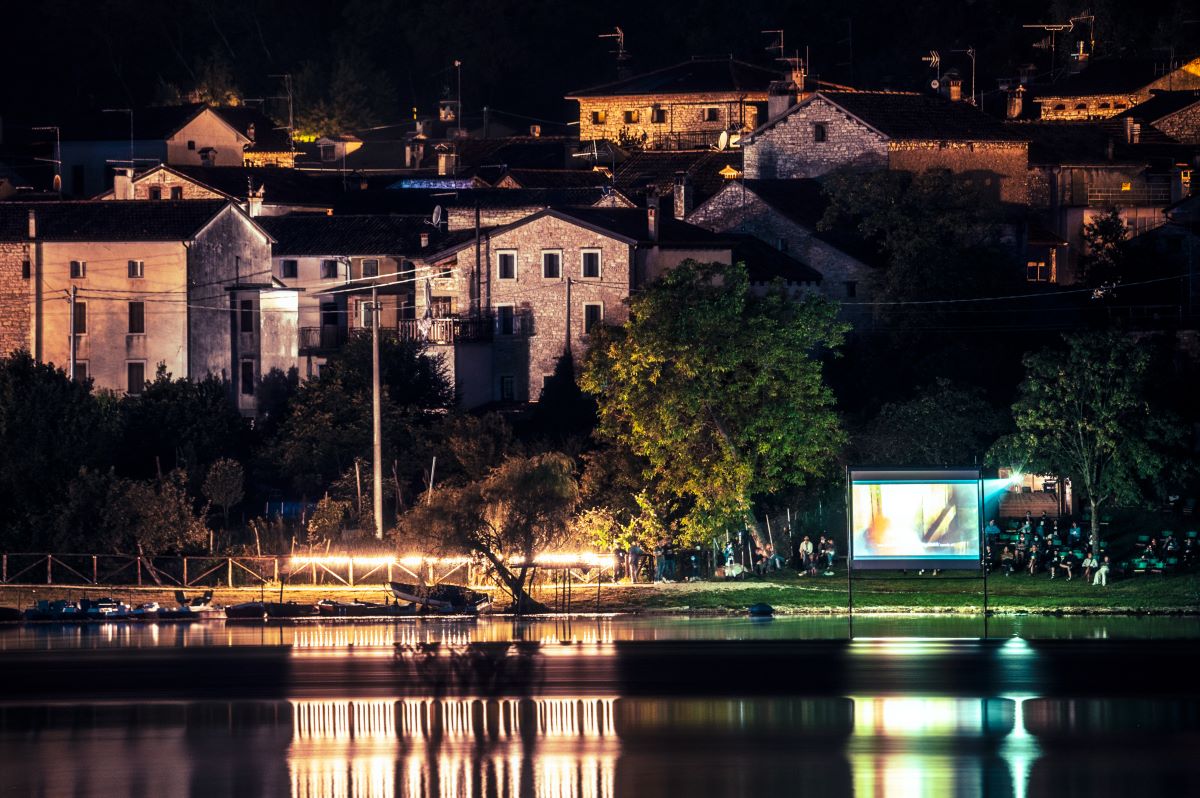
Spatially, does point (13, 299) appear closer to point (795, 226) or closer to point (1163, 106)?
point (795, 226)

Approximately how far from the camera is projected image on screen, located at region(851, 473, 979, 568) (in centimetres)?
5538

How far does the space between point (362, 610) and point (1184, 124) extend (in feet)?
240

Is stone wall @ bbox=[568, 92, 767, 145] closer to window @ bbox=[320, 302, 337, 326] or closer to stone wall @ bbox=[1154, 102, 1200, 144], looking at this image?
stone wall @ bbox=[1154, 102, 1200, 144]

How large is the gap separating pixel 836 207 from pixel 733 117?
42.5m

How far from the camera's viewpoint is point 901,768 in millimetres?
35500

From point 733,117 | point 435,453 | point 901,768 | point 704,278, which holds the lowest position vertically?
point 901,768

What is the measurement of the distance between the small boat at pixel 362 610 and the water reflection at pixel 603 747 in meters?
17.3

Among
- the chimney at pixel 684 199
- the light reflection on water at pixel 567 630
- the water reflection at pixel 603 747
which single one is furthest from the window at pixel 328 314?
the water reflection at pixel 603 747

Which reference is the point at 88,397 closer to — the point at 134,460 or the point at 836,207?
the point at 134,460

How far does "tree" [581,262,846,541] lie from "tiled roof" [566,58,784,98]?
231ft

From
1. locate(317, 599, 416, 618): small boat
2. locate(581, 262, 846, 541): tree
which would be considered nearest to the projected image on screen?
locate(581, 262, 846, 541): tree

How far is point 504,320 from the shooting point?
297ft

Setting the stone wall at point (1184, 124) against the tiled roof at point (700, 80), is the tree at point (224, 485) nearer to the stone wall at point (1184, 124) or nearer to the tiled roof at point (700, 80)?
the stone wall at point (1184, 124)

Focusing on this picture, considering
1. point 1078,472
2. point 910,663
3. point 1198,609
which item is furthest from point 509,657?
point 1078,472
